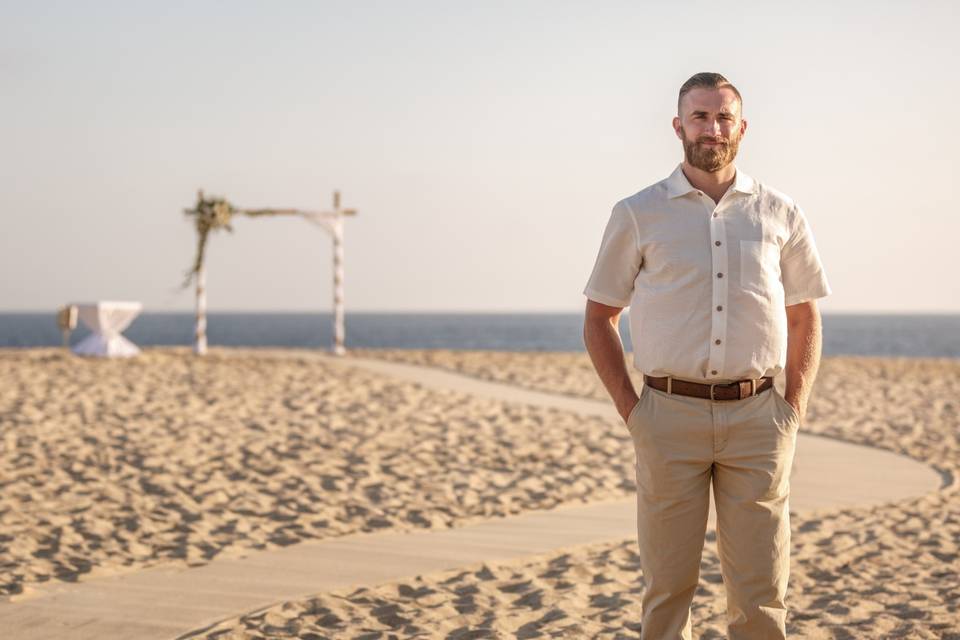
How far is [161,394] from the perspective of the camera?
12102mm

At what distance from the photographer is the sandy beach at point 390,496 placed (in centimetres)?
444

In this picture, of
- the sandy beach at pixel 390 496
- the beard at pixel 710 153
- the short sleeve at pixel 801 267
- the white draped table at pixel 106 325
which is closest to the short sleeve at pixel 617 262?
the beard at pixel 710 153

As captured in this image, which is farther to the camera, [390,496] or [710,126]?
[390,496]

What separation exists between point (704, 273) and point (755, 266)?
0.16m

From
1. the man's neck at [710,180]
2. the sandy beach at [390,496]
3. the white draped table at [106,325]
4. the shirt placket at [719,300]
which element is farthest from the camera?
the white draped table at [106,325]

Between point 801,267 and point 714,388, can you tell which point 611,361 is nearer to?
point 714,388

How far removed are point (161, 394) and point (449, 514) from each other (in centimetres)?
674

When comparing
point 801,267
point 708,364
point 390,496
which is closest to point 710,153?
point 801,267

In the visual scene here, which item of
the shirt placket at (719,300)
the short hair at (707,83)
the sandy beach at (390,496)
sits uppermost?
the short hair at (707,83)

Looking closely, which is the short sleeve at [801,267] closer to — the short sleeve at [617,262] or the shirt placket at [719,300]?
the shirt placket at [719,300]

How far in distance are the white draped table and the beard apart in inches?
623

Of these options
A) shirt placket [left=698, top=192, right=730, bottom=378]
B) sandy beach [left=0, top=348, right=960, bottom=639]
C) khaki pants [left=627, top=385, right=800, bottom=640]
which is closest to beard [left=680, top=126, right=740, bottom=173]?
shirt placket [left=698, top=192, right=730, bottom=378]

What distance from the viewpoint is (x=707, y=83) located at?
2758 mm

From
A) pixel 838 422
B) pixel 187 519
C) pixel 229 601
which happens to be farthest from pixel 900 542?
pixel 838 422
